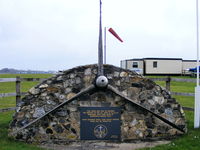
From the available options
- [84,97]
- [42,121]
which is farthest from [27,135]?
[84,97]

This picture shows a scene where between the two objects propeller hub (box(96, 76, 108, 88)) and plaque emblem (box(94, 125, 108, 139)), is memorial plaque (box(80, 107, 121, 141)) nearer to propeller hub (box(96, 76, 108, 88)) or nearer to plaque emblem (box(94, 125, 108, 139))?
plaque emblem (box(94, 125, 108, 139))

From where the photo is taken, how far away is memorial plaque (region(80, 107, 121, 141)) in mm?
6324

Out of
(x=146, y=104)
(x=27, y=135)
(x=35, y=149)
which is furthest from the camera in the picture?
(x=146, y=104)

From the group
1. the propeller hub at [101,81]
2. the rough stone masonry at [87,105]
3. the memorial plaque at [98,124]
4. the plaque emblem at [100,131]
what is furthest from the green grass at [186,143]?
the propeller hub at [101,81]

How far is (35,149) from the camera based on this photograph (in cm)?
552

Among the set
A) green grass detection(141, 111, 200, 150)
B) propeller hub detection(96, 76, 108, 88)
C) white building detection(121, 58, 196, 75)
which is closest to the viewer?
green grass detection(141, 111, 200, 150)

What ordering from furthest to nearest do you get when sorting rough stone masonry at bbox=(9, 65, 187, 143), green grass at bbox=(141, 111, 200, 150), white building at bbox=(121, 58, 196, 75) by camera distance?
white building at bbox=(121, 58, 196, 75) → rough stone masonry at bbox=(9, 65, 187, 143) → green grass at bbox=(141, 111, 200, 150)

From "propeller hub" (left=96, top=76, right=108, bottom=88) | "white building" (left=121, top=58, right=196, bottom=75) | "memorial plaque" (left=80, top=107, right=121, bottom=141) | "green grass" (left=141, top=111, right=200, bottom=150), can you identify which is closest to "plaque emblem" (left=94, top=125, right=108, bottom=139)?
"memorial plaque" (left=80, top=107, right=121, bottom=141)

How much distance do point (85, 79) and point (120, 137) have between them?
161 centimetres

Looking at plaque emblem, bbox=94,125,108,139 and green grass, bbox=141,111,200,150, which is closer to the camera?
green grass, bbox=141,111,200,150

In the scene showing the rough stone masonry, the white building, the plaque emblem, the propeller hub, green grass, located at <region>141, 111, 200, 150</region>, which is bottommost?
green grass, located at <region>141, 111, 200, 150</region>

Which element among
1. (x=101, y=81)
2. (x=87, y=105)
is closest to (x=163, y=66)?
(x=87, y=105)

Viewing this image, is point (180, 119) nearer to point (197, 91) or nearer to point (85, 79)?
point (197, 91)

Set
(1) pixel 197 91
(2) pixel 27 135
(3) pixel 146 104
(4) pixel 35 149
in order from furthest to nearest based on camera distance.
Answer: (1) pixel 197 91
(3) pixel 146 104
(2) pixel 27 135
(4) pixel 35 149
